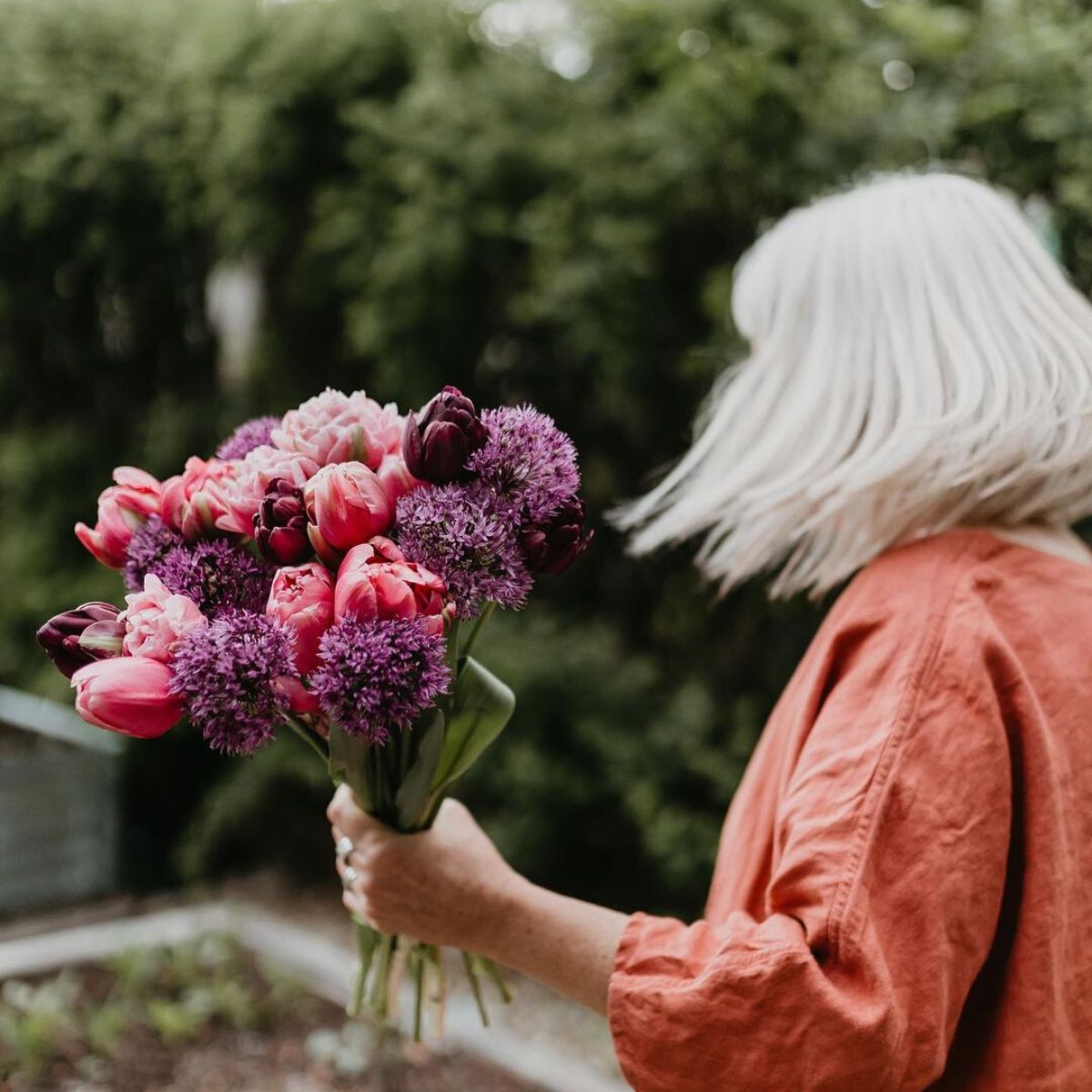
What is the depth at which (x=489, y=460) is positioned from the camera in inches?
43.2

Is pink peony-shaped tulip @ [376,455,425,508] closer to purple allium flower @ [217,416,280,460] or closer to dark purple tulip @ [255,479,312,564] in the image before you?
dark purple tulip @ [255,479,312,564]

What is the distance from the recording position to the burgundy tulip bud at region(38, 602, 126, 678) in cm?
105

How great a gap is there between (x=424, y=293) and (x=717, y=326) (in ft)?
3.69

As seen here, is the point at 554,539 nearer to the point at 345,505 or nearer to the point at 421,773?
the point at 345,505

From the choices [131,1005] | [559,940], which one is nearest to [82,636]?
[559,940]

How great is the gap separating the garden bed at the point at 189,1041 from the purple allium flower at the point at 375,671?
2.18 meters

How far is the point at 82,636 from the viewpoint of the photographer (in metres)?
1.05

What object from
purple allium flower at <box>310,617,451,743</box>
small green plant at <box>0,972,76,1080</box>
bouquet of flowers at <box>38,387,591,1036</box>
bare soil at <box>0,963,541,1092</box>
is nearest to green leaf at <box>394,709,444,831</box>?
bouquet of flowers at <box>38,387,591,1036</box>

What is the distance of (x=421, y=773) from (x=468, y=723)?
9cm

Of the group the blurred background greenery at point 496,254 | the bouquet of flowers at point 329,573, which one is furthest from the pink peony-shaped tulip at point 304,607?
the blurred background greenery at point 496,254

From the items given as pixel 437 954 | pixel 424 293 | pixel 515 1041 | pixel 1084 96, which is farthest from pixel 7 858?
pixel 1084 96

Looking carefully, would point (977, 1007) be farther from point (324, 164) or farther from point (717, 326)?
point (324, 164)

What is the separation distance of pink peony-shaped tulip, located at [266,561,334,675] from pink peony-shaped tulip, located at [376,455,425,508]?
118 millimetres

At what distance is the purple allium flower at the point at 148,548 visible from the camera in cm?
115
